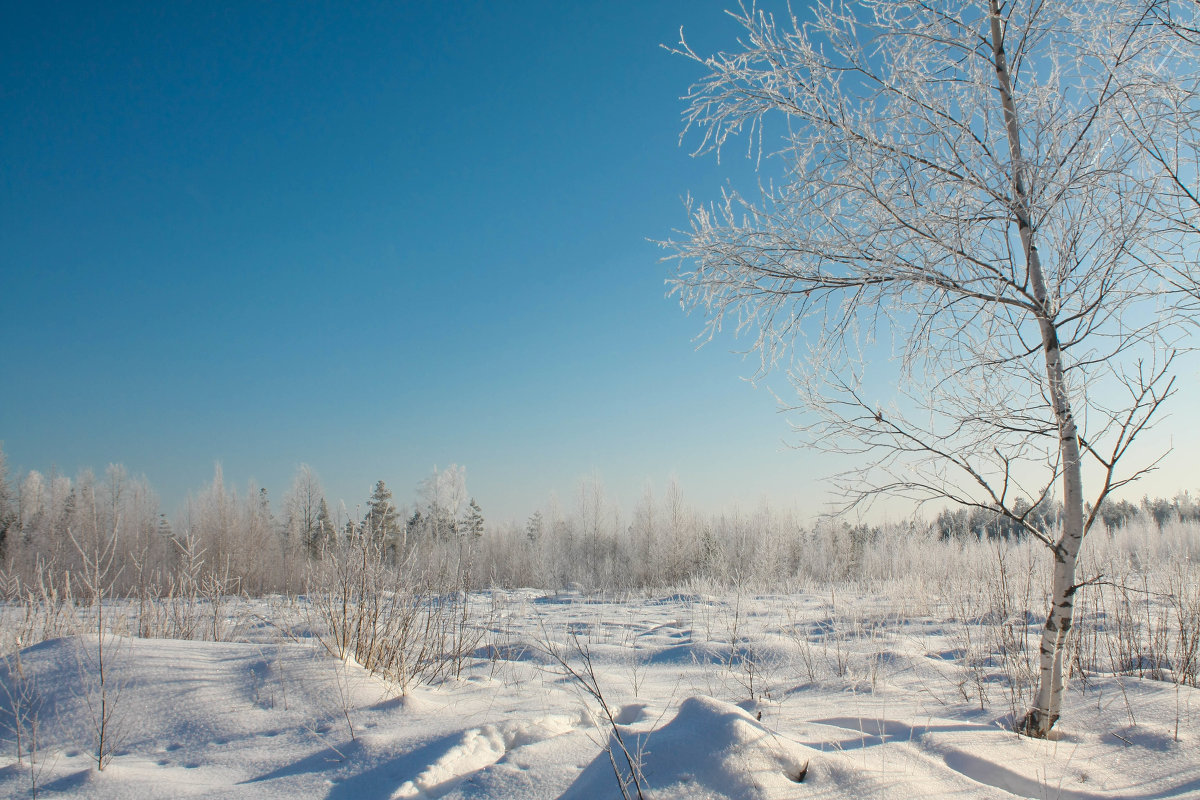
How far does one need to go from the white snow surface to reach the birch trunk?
0.19 meters

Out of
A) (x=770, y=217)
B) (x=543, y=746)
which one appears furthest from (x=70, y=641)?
(x=770, y=217)

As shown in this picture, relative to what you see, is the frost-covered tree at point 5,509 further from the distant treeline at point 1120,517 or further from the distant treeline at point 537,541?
the distant treeline at point 1120,517

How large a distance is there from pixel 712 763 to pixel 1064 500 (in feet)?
6.60

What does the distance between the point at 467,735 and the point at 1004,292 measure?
3163 millimetres

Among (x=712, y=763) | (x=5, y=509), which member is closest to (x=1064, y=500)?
(x=712, y=763)

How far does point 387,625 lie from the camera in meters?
3.79

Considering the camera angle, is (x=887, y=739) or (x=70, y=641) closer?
(x=887, y=739)

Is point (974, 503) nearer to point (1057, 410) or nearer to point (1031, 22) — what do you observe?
point (1057, 410)

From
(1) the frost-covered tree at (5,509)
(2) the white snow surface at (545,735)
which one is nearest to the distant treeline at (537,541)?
(1) the frost-covered tree at (5,509)

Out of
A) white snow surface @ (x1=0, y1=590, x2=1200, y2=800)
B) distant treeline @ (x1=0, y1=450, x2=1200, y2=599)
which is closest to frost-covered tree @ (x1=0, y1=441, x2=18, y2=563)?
distant treeline @ (x1=0, y1=450, x2=1200, y2=599)

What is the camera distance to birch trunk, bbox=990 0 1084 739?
8.56 feet

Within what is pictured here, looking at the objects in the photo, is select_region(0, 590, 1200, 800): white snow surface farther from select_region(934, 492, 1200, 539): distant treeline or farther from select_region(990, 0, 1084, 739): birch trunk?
select_region(934, 492, 1200, 539): distant treeline

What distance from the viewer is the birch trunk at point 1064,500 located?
2609 mm

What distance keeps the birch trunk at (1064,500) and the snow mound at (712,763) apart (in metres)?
1.41
